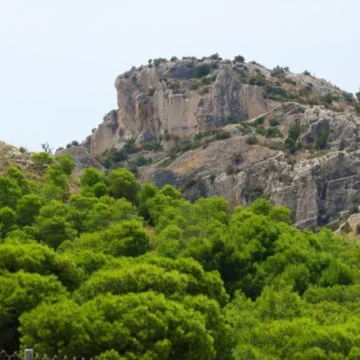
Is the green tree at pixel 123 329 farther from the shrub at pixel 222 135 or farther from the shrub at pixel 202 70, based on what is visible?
the shrub at pixel 202 70

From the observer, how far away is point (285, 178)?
81562mm

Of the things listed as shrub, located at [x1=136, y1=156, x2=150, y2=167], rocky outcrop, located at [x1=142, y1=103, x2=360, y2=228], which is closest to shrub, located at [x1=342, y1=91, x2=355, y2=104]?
rocky outcrop, located at [x1=142, y1=103, x2=360, y2=228]

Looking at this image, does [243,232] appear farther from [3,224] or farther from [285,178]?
[285,178]

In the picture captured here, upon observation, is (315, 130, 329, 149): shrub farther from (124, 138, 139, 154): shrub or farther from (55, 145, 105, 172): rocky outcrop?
(124, 138, 139, 154): shrub

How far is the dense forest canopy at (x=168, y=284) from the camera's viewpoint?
23312 mm

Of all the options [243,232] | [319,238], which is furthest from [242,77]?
[243,232]

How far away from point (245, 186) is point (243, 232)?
3619cm

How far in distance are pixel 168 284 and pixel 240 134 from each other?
64.7 metres

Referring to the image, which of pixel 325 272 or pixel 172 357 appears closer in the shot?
pixel 172 357

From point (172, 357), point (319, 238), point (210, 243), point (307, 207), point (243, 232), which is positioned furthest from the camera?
point (307, 207)

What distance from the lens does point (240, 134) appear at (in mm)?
90875

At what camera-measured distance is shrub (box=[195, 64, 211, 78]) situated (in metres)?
107

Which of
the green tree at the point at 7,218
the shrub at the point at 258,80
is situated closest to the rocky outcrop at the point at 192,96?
the shrub at the point at 258,80

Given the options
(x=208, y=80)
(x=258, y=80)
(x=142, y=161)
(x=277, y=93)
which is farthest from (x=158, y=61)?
(x=142, y=161)
